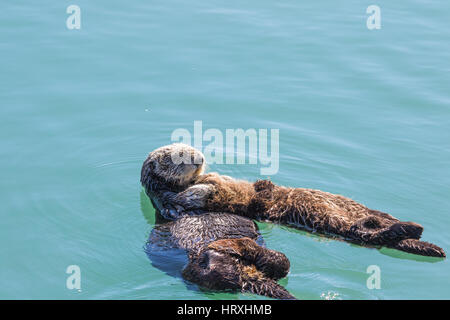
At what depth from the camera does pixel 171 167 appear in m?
6.62

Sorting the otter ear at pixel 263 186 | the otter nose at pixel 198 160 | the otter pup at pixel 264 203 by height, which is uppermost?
the otter nose at pixel 198 160

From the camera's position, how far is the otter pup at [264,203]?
571 centimetres

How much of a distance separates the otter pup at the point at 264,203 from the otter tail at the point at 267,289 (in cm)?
114

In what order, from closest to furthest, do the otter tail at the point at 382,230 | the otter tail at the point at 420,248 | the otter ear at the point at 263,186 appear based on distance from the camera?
the otter tail at the point at 420,248 → the otter tail at the point at 382,230 → the otter ear at the point at 263,186

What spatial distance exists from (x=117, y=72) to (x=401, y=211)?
16.0ft

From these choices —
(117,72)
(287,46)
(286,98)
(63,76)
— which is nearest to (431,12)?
(287,46)

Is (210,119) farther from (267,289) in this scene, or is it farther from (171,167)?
(267,289)

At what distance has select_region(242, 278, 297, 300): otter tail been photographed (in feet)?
16.2

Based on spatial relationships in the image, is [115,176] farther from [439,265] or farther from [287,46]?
[287,46]

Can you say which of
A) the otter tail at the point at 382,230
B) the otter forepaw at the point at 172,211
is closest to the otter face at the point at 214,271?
the otter forepaw at the point at 172,211

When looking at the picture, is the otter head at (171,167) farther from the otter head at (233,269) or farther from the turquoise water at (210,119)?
the otter head at (233,269)

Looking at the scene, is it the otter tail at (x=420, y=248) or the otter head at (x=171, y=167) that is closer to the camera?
the otter tail at (x=420, y=248)

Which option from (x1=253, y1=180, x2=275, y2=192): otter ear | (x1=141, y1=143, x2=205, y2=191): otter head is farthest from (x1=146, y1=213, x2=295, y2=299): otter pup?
(x1=141, y1=143, x2=205, y2=191): otter head

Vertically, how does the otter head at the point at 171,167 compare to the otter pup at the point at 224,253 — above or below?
above
